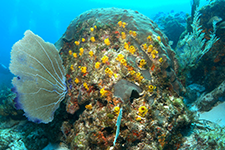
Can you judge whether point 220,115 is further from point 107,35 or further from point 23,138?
point 23,138

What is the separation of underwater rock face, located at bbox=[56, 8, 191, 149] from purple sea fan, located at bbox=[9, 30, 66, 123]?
558 mm

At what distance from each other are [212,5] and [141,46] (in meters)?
5.54

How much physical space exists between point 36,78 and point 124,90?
2742 mm

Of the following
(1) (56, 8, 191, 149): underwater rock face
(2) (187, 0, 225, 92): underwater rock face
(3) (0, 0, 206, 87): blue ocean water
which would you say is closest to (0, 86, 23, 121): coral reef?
(1) (56, 8, 191, 149): underwater rock face

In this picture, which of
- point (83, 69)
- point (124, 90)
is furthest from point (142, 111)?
point (83, 69)

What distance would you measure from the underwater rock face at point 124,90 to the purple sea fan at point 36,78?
0.56 meters

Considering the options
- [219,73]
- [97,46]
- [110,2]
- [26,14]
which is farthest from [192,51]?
[110,2]

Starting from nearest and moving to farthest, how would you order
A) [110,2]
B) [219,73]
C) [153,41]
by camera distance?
[153,41], [219,73], [110,2]

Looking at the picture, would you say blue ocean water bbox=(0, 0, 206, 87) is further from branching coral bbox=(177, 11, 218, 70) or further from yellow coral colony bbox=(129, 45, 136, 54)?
yellow coral colony bbox=(129, 45, 136, 54)

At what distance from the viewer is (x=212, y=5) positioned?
5613mm

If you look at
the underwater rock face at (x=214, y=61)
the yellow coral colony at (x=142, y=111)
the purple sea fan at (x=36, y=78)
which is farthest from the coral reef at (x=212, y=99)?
the purple sea fan at (x=36, y=78)

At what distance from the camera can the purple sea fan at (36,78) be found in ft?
10.3

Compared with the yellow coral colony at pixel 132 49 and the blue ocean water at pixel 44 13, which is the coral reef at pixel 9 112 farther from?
the blue ocean water at pixel 44 13

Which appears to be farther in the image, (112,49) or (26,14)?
(26,14)
